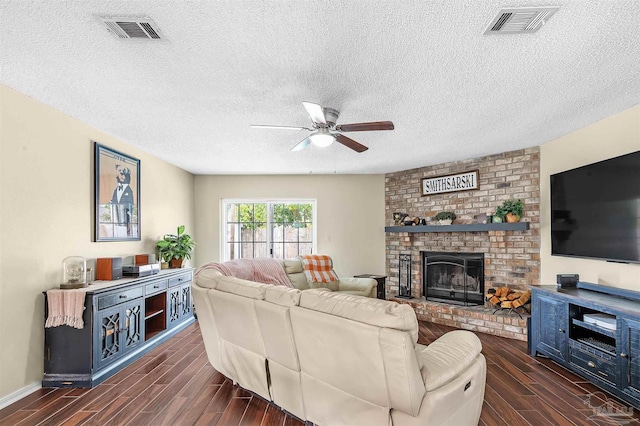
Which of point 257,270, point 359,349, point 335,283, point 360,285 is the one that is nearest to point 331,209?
point 335,283

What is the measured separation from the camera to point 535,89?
2625 millimetres

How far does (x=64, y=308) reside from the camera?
290cm

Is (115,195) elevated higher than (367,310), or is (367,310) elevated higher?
(115,195)

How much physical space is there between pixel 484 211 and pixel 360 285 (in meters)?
2.09

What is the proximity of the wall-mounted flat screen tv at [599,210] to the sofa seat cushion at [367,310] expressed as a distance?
2.41 metres

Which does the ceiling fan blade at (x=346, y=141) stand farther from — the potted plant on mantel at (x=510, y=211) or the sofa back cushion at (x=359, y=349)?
the potted plant on mantel at (x=510, y=211)

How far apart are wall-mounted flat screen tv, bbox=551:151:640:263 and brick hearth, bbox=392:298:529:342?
1034 mm

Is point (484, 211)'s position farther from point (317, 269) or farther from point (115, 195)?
point (115, 195)

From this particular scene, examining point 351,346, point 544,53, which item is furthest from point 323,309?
point 544,53

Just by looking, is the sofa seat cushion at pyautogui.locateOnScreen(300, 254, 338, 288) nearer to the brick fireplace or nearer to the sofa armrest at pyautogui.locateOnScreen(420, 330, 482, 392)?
the brick fireplace

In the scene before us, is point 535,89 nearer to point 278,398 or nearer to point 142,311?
point 278,398

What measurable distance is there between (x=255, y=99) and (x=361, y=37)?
1.14m

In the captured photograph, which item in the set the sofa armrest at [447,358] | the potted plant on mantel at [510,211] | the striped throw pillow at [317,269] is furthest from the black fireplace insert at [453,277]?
the sofa armrest at [447,358]

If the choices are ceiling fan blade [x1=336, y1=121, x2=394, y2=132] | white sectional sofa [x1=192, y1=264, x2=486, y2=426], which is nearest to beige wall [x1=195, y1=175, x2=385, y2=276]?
ceiling fan blade [x1=336, y1=121, x2=394, y2=132]
